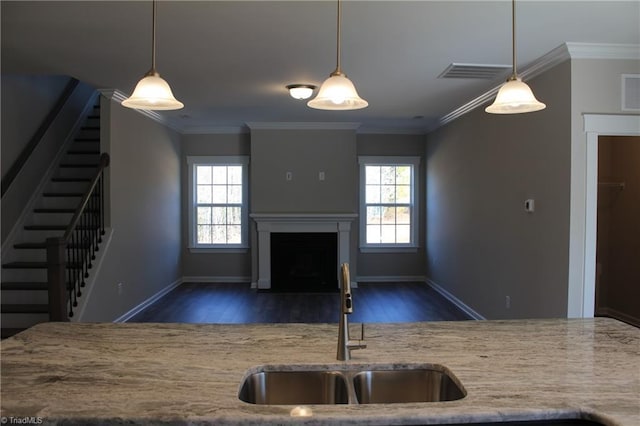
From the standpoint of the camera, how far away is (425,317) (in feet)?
17.4

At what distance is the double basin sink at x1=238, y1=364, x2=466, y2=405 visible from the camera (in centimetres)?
152

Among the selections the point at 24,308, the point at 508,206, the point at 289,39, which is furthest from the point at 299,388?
the point at 24,308

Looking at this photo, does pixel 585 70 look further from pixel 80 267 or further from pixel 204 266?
pixel 204 266

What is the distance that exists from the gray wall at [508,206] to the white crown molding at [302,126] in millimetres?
1429

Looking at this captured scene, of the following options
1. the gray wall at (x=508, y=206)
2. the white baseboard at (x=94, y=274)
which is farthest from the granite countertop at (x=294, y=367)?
the white baseboard at (x=94, y=274)

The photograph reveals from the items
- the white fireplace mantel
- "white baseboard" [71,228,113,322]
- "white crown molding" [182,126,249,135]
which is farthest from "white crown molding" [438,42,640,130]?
"white crown molding" [182,126,249,135]

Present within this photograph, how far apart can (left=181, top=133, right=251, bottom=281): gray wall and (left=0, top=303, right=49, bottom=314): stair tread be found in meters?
3.23

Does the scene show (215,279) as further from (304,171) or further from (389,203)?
(389,203)

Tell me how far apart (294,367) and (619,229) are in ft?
16.4

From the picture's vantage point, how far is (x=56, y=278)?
3.59m

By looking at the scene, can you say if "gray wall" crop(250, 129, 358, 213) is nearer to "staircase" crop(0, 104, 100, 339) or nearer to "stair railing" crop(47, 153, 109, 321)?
"staircase" crop(0, 104, 100, 339)

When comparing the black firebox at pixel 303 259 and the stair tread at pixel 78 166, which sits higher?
the stair tread at pixel 78 166

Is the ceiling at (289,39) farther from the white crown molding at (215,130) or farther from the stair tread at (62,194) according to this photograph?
the white crown molding at (215,130)

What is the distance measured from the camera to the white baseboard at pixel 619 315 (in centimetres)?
479
